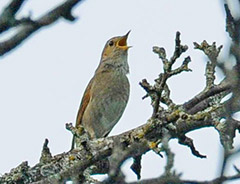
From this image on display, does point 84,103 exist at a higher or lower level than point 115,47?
lower

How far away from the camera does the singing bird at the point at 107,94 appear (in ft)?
26.1

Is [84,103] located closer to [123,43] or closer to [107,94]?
[107,94]

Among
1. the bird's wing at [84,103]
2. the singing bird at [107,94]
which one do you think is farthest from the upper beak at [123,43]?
the bird's wing at [84,103]

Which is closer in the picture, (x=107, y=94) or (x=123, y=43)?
(x=107, y=94)

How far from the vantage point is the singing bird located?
7969mm

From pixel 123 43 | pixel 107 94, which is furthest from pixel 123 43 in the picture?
pixel 107 94

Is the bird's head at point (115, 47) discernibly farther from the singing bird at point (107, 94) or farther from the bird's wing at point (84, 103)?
the bird's wing at point (84, 103)

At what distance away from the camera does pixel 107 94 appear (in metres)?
8.42

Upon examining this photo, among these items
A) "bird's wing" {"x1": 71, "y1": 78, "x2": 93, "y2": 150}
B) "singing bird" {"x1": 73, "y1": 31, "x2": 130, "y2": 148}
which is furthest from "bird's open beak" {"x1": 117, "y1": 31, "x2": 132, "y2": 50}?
"bird's wing" {"x1": 71, "y1": 78, "x2": 93, "y2": 150}

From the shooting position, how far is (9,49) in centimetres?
172

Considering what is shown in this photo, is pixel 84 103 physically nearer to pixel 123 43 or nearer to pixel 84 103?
pixel 84 103

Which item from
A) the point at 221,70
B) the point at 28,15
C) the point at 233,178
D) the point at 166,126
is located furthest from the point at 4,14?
the point at 166,126

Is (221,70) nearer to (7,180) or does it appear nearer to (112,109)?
(7,180)

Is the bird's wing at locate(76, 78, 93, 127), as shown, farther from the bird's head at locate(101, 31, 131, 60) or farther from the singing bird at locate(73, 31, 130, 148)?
the bird's head at locate(101, 31, 131, 60)
